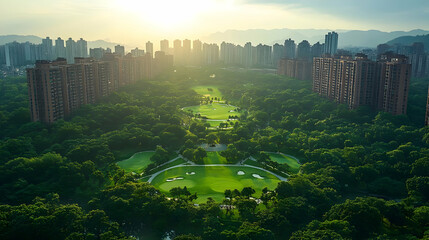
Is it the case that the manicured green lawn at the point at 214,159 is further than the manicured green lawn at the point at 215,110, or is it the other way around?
the manicured green lawn at the point at 215,110

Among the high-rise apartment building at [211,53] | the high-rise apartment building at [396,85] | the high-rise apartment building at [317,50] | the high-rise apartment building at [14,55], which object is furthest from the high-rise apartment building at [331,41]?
the high-rise apartment building at [14,55]

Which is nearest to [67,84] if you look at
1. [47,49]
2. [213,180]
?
[213,180]

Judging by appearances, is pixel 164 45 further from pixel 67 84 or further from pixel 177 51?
pixel 67 84

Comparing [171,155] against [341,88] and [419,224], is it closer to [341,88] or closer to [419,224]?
[419,224]

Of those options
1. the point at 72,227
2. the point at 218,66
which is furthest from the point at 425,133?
the point at 218,66

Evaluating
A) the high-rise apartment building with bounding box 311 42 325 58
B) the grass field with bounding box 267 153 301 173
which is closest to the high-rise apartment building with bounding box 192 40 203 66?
the high-rise apartment building with bounding box 311 42 325 58

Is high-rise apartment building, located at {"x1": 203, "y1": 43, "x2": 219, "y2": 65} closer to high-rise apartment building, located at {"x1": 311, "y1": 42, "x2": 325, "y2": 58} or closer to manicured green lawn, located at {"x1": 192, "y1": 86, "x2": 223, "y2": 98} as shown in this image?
manicured green lawn, located at {"x1": 192, "y1": 86, "x2": 223, "y2": 98}

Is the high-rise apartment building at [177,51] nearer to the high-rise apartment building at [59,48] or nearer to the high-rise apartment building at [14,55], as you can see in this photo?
the high-rise apartment building at [59,48]
